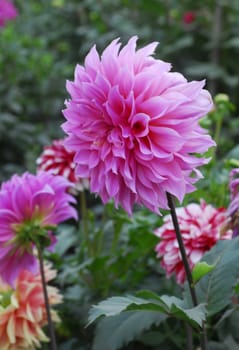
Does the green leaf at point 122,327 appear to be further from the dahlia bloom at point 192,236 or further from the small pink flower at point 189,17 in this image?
the small pink flower at point 189,17

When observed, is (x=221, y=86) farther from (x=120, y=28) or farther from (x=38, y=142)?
(x=38, y=142)

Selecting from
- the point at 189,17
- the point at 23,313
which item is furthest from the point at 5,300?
the point at 189,17

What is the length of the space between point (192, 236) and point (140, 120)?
355 millimetres

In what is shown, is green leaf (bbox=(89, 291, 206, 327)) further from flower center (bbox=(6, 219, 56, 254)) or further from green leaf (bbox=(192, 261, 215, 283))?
flower center (bbox=(6, 219, 56, 254))

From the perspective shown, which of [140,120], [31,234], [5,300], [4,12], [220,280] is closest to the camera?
[140,120]

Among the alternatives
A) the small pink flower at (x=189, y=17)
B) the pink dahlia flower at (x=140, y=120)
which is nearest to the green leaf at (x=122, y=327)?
the pink dahlia flower at (x=140, y=120)

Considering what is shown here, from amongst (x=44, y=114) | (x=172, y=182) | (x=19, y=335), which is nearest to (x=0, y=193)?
(x=19, y=335)

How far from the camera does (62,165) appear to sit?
1311 mm

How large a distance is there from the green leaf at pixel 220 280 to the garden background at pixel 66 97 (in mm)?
188

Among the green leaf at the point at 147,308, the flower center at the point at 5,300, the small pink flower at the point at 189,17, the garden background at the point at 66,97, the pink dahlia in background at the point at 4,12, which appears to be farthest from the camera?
the small pink flower at the point at 189,17

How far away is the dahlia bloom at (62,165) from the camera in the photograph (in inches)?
50.9

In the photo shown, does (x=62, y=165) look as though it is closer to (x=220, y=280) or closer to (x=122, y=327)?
(x=122, y=327)

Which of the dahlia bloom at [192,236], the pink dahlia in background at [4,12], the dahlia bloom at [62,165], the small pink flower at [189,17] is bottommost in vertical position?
the dahlia bloom at [192,236]

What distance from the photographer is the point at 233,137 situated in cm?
257
